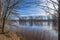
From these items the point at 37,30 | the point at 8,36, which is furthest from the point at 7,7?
the point at 37,30

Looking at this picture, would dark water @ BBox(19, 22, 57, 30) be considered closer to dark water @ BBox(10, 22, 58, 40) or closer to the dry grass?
dark water @ BBox(10, 22, 58, 40)

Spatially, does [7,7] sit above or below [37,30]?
above

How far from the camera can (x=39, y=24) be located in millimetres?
1864

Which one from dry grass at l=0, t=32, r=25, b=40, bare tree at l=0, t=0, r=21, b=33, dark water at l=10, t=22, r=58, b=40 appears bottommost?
dry grass at l=0, t=32, r=25, b=40

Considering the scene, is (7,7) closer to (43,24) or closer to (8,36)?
(8,36)

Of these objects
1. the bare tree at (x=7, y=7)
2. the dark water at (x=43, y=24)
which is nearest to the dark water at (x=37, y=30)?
the dark water at (x=43, y=24)

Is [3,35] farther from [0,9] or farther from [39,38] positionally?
[39,38]

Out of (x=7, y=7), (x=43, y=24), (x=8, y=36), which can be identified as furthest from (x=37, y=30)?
(x=7, y=7)

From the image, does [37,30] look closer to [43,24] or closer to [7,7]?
[43,24]

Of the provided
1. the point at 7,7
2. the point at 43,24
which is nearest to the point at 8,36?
the point at 7,7

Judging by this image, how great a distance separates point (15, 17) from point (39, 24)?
405 mm

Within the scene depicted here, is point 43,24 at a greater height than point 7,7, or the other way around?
A: point 7,7

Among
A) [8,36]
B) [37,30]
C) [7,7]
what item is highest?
[7,7]

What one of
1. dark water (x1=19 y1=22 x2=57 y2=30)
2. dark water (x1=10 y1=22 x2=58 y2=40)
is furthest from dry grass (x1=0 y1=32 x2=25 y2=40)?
dark water (x1=19 y1=22 x2=57 y2=30)
